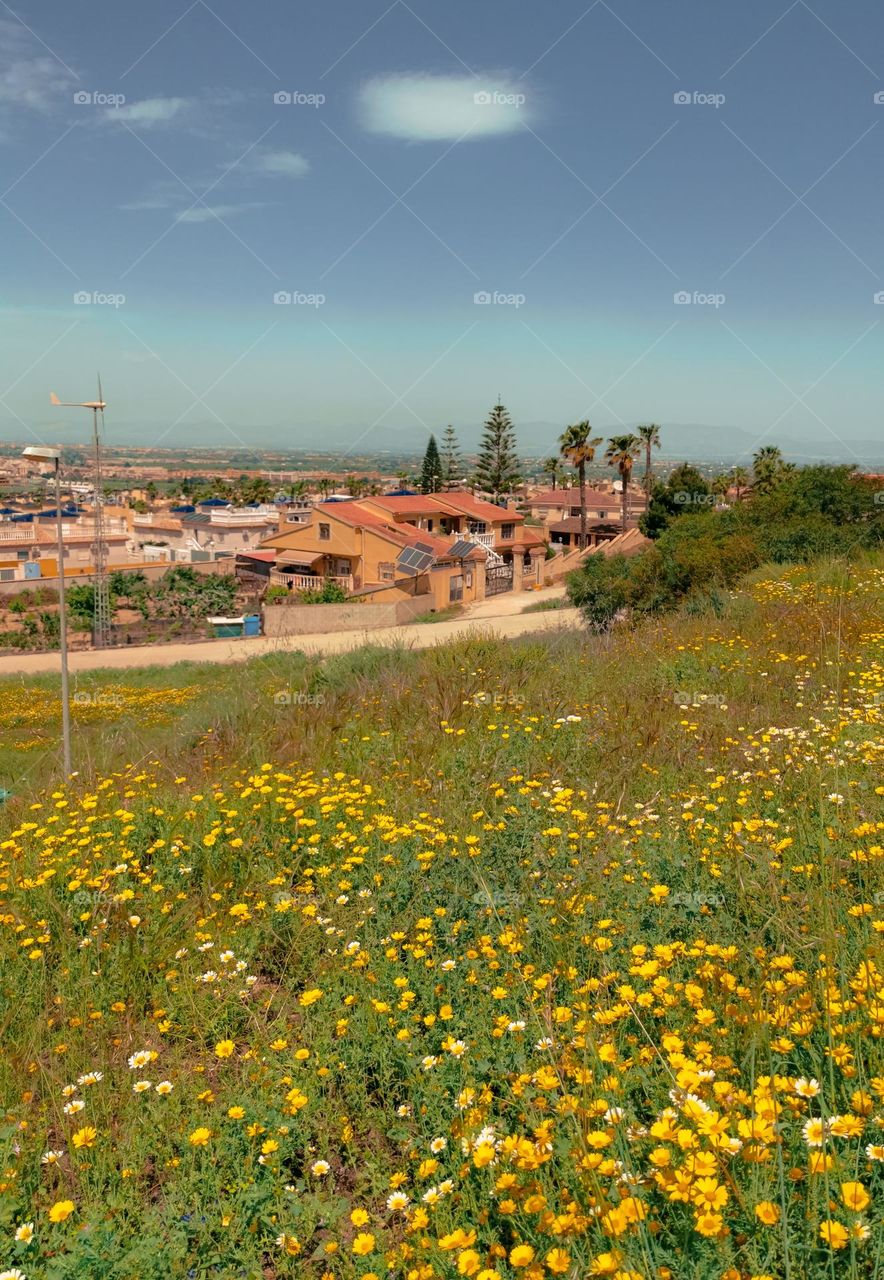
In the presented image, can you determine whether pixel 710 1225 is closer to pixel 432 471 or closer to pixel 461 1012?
pixel 461 1012

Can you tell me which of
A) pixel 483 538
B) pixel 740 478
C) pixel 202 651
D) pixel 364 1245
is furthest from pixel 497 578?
pixel 364 1245

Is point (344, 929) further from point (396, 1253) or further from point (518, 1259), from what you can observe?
point (518, 1259)

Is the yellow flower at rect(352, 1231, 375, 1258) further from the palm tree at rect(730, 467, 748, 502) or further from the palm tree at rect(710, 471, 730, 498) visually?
the palm tree at rect(710, 471, 730, 498)

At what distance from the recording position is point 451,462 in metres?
91.1

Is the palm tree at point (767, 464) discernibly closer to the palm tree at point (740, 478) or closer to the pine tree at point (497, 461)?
the palm tree at point (740, 478)

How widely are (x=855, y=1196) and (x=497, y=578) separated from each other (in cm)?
5341

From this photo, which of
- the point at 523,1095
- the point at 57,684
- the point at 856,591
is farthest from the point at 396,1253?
the point at 57,684

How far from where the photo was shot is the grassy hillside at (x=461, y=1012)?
1857 mm

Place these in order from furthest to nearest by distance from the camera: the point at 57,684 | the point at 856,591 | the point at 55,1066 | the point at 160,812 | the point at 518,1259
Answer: the point at 57,684, the point at 856,591, the point at 160,812, the point at 55,1066, the point at 518,1259

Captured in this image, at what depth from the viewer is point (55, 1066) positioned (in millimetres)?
3098

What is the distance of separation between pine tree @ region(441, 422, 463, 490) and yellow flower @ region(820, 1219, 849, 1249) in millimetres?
88805

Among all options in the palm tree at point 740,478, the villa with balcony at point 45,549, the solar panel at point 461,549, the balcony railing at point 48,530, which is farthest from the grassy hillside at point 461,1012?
the palm tree at point 740,478

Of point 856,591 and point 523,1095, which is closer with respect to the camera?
point 523,1095

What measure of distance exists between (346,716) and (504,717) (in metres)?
1.76
